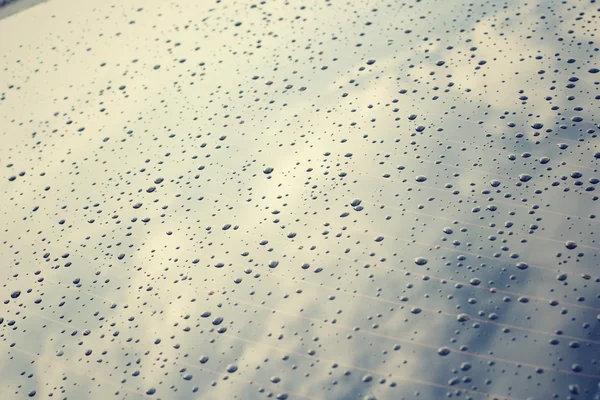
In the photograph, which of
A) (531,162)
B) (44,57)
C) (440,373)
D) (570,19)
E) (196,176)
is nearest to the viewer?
(440,373)

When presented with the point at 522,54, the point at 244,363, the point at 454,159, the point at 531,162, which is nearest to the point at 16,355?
the point at 244,363

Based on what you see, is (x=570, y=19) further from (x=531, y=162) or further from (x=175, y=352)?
(x=175, y=352)

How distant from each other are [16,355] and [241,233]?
0.77 meters

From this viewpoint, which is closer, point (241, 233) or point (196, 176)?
point (241, 233)

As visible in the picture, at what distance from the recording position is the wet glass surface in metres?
1.78

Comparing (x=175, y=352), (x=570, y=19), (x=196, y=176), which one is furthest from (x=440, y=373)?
(x=570, y=19)

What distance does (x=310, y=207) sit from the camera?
86.3 inches

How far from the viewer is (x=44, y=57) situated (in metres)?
3.14

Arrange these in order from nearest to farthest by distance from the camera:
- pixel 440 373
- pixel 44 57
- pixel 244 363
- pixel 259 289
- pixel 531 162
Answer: pixel 440 373
pixel 244 363
pixel 259 289
pixel 531 162
pixel 44 57

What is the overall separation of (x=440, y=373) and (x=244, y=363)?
53 cm

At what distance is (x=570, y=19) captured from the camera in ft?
8.48

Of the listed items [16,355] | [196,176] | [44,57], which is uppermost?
[44,57]

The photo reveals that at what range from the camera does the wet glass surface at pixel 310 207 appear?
1781 millimetres

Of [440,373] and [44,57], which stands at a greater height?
[44,57]
